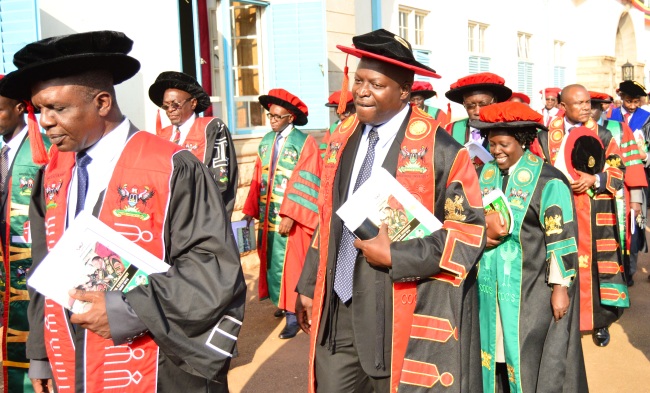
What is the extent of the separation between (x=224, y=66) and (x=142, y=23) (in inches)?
60.3

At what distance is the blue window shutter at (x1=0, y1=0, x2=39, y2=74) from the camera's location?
651 cm

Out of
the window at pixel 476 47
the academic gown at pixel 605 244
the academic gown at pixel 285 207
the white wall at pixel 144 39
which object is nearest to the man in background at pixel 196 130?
the academic gown at pixel 285 207

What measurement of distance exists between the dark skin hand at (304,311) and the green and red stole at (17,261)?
1.48 m

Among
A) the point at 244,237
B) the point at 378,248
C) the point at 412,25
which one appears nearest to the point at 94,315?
the point at 378,248

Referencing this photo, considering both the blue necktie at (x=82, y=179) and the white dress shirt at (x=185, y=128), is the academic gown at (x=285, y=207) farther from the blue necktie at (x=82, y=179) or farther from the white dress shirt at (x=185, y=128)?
the blue necktie at (x=82, y=179)

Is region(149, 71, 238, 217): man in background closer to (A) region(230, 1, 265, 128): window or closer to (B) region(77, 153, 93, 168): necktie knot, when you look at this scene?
(A) region(230, 1, 265, 128): window

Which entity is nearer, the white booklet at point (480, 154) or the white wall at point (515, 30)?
the white booklet at point (480, 154)

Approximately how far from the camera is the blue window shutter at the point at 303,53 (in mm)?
10023

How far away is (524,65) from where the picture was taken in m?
19.8

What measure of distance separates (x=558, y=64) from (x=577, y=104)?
59.0ft

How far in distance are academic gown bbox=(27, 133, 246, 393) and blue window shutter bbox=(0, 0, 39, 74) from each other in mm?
4727

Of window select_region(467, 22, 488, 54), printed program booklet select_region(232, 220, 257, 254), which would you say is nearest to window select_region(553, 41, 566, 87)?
window select_region(467, 22, 488, 54)

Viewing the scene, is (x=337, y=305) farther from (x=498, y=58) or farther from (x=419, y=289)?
(x=498, y=58)

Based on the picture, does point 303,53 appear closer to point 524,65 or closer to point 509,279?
point 509,279
